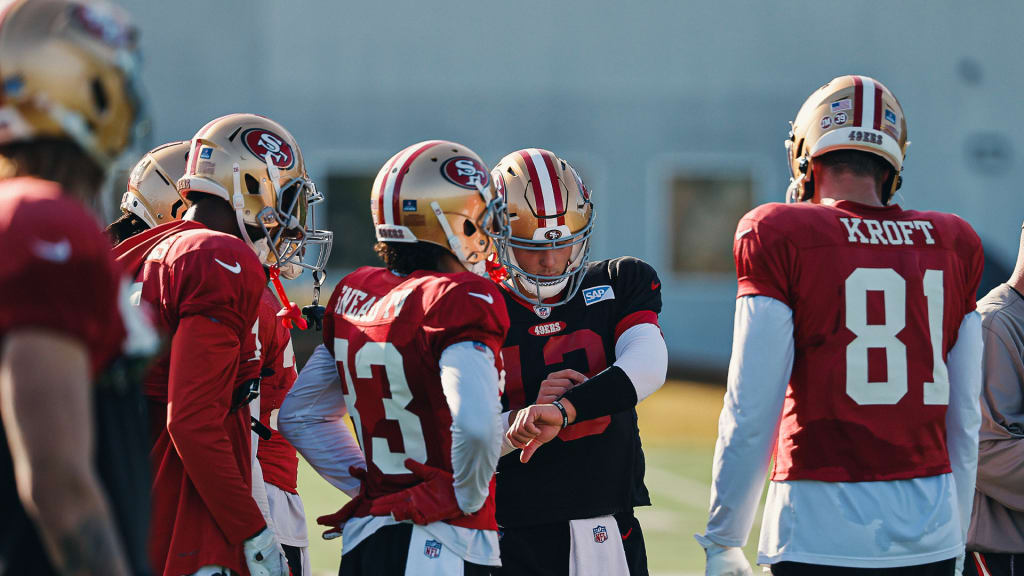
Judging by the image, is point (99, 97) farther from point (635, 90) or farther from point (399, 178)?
point (635, 90)

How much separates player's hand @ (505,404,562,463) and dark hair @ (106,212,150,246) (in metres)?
1.75

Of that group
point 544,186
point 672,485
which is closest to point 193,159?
point 544,186

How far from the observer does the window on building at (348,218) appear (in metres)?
15.3

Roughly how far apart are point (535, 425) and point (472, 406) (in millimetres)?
704

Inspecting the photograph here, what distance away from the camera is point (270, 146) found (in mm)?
3592

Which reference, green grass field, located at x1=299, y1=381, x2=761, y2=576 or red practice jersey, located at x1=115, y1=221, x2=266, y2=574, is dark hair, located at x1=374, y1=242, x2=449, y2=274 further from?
green grass field, located at x1=299, y1=381, x2=761, y2=576

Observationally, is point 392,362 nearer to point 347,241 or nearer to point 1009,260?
point 347,241

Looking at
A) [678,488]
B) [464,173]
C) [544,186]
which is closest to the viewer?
[464,173]

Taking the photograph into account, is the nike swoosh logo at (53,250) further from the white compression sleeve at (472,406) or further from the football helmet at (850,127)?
the football helmet at (850,127)

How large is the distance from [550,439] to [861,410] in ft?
3.11

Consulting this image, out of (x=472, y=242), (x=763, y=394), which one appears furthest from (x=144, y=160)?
(x=763, y=394)

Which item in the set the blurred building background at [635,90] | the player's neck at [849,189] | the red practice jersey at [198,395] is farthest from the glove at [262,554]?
the blurred building background at [635,90]

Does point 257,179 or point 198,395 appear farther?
point 257,179

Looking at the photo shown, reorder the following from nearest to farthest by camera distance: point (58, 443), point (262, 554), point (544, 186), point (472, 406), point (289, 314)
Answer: point (58, 443) → point (472, 406) → point (262, 554) → point (544, 186) → point (289, 314)
